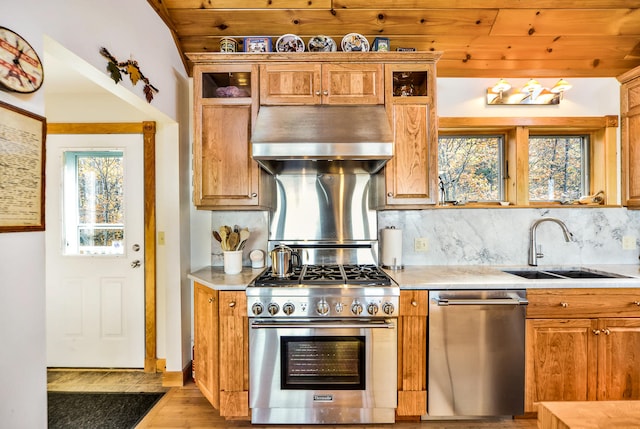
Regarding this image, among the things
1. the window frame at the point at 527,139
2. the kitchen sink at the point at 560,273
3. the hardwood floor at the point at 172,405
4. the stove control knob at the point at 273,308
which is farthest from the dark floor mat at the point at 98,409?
the window frame at the point at 527,139

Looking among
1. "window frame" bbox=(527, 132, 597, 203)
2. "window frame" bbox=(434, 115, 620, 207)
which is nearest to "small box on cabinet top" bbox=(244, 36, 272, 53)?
"window frame" bbox=(434, 115, 620, 207)

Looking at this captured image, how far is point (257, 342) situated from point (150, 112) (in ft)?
5.65

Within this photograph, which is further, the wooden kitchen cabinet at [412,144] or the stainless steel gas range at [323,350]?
the wooden kitchen cabinet at [412,144]

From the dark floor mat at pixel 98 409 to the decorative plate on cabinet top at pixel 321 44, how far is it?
113 inches

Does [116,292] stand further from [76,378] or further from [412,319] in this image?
[412,319]

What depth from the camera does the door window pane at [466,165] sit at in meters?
2.78

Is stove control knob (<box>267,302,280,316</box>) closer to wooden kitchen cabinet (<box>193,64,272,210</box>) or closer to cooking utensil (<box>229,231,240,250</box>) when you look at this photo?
cooking utensil (<box>229,231,240,250</box>)

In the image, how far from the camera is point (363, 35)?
2494 mm

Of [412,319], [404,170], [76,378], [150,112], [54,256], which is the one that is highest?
[150,112]

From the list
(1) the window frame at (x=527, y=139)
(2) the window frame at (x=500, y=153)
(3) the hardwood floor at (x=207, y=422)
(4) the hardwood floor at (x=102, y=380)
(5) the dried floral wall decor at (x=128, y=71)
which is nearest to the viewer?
(5) the dried floral wall decor at (x=128, y=71)

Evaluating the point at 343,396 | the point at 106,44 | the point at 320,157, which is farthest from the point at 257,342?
the point at 106,44

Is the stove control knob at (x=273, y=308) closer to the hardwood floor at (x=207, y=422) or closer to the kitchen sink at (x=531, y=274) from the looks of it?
the hardwood floor at (x=207, y=422)

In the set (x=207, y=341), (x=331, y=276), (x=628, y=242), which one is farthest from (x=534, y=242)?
(x=207, y=341)

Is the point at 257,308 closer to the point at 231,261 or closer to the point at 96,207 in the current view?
the point at 231,261
